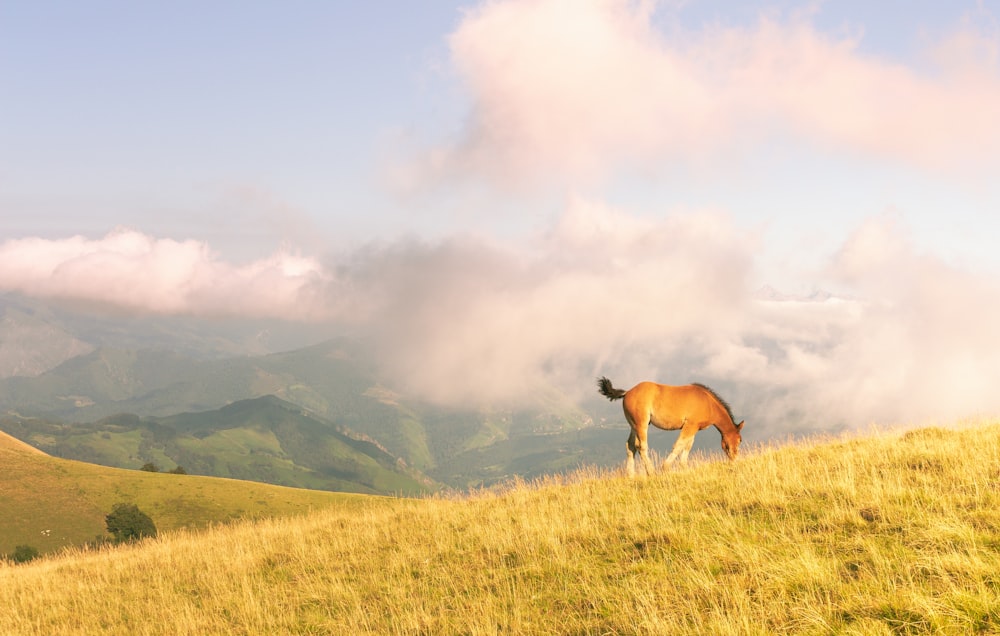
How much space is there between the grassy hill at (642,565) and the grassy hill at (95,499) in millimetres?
85563

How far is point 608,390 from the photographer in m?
19.2

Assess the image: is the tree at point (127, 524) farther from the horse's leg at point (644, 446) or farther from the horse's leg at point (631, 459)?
the horse's leg at point (644, 446)

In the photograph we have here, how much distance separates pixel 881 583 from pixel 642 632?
285cm

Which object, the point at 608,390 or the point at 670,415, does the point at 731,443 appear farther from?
the point at 608,390

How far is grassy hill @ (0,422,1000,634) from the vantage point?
6832 mm

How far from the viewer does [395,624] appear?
8461 millimetres

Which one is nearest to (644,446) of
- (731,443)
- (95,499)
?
(731,443)

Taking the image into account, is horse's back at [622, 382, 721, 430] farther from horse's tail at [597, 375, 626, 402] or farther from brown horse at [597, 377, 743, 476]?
horse's tail at [597, 375, 626, 402]

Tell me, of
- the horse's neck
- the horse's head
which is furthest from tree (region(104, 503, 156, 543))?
the horse's head

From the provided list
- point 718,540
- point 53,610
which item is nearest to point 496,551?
point 718,540

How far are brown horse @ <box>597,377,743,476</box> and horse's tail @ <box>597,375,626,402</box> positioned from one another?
0.03m

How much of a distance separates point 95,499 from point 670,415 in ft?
423

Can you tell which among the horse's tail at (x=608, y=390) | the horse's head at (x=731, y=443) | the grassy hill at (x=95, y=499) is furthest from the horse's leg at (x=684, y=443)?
the grassy hill at (x=95, y=499)

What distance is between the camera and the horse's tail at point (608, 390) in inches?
727
